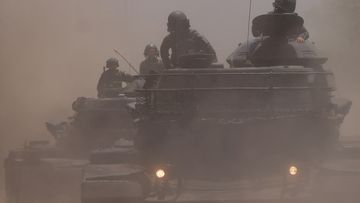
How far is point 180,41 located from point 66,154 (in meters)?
2.66

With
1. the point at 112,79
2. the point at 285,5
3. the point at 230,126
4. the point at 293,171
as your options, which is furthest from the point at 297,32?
the point at 112,79

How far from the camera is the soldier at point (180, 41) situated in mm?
11984

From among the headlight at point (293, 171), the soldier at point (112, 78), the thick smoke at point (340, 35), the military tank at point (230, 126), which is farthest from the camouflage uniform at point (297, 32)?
the thick smoke at point (340, 35)

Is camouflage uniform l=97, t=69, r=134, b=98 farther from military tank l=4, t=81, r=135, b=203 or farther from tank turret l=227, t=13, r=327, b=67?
tank turret l=227, t=13, r=327, b=67

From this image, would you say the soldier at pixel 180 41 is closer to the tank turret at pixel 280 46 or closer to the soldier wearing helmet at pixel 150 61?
the tank turret at pixel 280 46

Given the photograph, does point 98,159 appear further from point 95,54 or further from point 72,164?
point 95,54

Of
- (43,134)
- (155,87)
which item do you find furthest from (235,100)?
(43,134)

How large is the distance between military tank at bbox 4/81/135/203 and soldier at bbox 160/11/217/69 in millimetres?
942

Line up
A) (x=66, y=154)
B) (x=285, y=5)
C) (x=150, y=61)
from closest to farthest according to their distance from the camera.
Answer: (x=285, y=5)
(x=66, y=154)
(x=150, y=61)

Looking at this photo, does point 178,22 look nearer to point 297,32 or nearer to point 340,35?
point 297,32

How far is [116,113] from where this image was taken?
559 inches

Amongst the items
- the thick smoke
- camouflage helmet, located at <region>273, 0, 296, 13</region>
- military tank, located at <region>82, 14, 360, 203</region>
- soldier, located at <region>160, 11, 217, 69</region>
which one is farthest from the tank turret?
the thick smoke

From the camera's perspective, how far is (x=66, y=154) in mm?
13383

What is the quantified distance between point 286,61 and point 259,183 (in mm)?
3100
